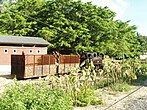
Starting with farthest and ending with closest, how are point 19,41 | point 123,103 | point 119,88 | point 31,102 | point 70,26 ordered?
point 70,26
point 19,41
point 119,88
point 123,103
point 31,102

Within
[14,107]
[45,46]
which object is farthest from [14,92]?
[45,46]

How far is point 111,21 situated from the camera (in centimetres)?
4275

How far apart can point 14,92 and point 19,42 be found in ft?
90.2

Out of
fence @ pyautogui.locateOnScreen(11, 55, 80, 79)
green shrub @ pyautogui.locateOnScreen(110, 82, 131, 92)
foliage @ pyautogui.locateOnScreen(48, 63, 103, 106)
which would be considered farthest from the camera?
fence @ pyautogui.locateOnScreen(11, 55, 80, 79)

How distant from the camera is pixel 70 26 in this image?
38.7 m

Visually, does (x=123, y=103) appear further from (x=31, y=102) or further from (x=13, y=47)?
(x=13, y=47)

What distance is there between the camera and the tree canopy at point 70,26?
37938 mm


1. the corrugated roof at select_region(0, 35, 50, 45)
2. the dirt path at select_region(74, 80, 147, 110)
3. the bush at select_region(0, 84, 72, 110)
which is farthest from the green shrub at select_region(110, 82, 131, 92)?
the corrugated roof at select_region(0, 35, 50, 45)

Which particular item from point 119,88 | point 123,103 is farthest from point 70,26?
point 123,103

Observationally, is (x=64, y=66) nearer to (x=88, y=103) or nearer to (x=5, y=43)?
(x=5, y=43)

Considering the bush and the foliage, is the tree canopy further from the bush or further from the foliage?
the bush

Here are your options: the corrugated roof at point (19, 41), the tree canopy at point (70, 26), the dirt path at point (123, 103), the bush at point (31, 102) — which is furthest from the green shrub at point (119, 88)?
the tree canopy at point (70, 26)

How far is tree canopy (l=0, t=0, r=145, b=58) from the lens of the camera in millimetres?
37938

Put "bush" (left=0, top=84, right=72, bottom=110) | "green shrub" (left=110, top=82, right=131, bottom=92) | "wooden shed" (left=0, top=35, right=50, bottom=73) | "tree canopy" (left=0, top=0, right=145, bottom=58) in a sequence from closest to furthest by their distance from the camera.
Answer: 1. "bush" (left=0, top=84, right=72, bottom=110)
2. "green shrub" (left=110, top=82, right=131, bottom=92)
3. "wooden shed" (left=0, top=35, right=50, bottom=73)
4. "tree canopy" (left=0, top=0, right=145, bottom=58)
